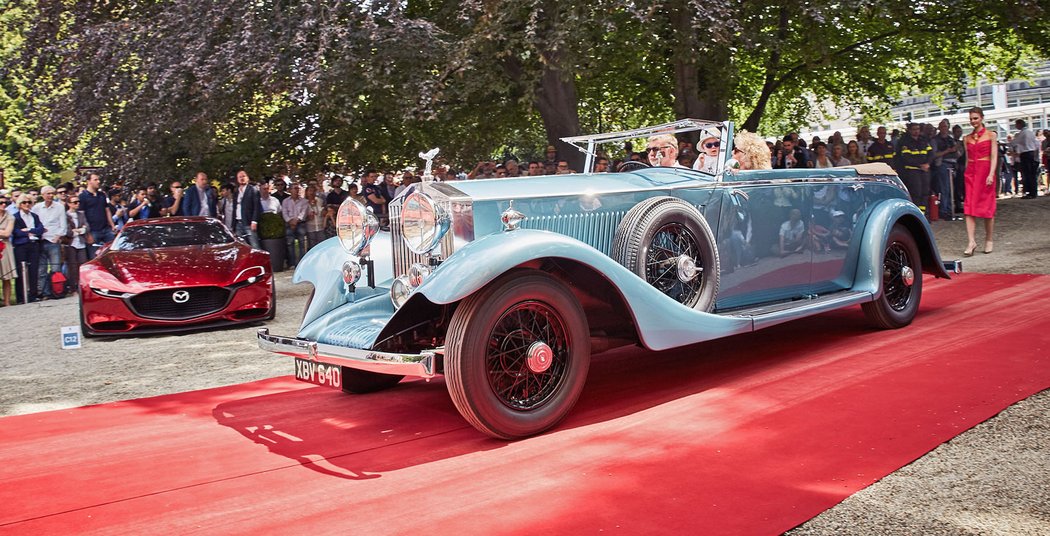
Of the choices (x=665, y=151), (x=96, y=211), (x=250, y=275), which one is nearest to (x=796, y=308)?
(x=665, y=151)

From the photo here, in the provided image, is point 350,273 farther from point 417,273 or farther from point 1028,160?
point 1028,160

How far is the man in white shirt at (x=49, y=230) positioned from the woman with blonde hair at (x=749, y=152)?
37.3ft

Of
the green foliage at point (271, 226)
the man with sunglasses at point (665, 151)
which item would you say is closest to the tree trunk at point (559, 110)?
the green foliage at point (271, 226)

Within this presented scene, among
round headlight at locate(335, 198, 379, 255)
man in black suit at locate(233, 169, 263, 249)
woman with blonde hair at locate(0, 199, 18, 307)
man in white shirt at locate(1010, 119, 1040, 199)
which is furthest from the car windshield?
man in white shirt at locate(1010, 119, 1040, 199)

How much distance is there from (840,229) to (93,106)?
407 inches

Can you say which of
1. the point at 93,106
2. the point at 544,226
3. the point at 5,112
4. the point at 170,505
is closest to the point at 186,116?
the point at 93,106

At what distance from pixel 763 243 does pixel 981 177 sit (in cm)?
648

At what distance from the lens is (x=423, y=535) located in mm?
3041

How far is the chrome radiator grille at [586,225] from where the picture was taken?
4.87 meters

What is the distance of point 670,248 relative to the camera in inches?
201

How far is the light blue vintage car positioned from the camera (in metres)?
4.13

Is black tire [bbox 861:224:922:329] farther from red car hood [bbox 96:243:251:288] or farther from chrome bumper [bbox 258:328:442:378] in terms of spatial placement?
red car hood [bbox 96:243:251:288]

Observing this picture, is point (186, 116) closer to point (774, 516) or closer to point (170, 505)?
point (170, 505)

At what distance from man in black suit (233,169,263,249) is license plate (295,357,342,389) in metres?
9.34
